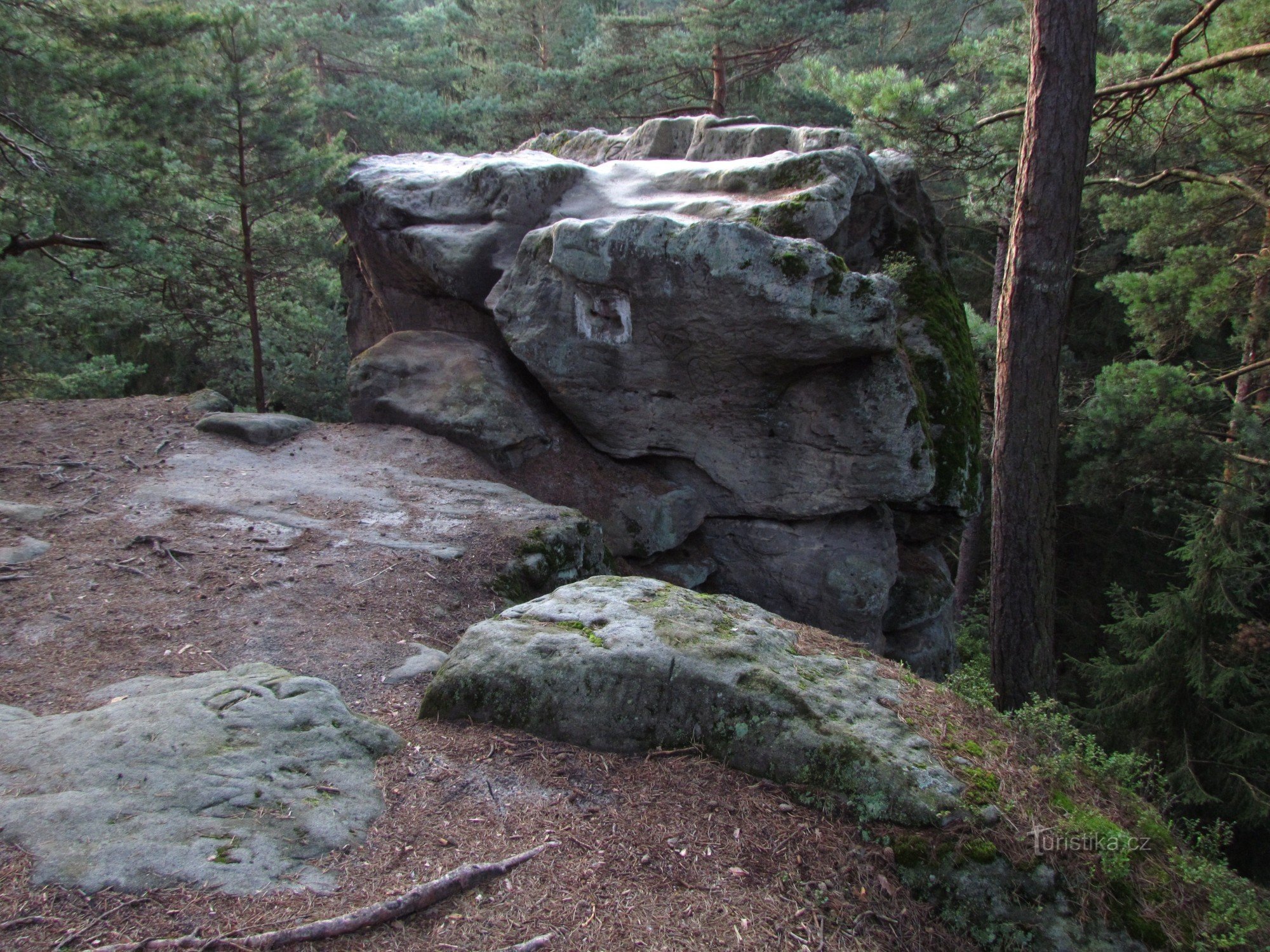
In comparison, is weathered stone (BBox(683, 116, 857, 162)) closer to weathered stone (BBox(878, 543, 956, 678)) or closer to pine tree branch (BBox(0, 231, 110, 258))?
weathered stone (BBox(878, 543, 956, 678))

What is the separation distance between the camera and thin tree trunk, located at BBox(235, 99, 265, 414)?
31.3 feet

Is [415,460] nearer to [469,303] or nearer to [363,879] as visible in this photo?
[469,303]

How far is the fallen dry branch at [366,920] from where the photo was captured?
2266mm

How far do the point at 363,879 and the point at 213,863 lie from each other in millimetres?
471

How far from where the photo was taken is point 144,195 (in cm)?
899

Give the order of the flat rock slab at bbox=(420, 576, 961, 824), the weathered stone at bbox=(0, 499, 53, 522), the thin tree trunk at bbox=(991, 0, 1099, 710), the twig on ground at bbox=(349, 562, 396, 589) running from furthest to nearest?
the thin tree trunk at bbox=(991, 0, 1099, 710)
the weathered stone at bbox=(0, 499, 53, 522)
the twig on ground at bbox=(349, 562, 396, 589)
the flat rock slab at bbox=(420, 576, 961, 824)

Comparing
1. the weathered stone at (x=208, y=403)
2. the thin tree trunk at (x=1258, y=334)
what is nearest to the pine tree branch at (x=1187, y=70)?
the thin tree trunk at (x=1258, y=334)

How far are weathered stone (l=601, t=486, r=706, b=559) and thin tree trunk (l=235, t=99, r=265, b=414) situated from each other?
4459 millimetres

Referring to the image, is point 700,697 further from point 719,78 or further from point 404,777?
point 719,78

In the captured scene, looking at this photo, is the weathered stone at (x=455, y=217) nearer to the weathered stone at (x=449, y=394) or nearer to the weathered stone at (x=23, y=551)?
the weathered stone at (x=449, y=394)

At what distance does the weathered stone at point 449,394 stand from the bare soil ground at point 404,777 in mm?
1720

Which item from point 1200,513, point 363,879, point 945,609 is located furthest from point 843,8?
point 363,879

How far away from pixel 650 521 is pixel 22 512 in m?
5.14

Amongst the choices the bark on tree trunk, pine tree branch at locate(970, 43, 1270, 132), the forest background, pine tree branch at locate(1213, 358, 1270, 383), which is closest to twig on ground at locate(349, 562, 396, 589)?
the forest background
